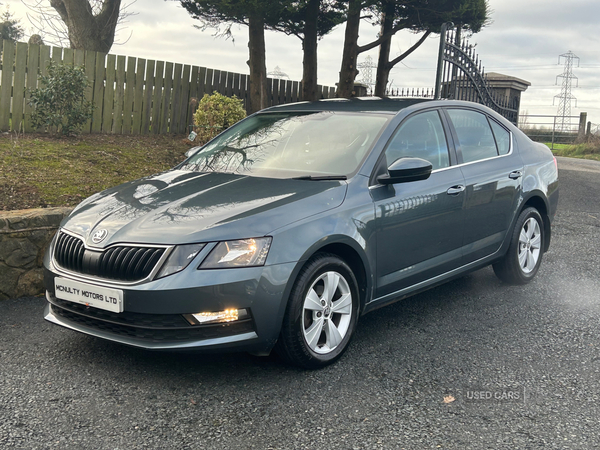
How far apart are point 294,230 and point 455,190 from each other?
1.72 m

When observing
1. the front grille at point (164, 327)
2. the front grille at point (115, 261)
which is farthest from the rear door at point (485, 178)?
the front grille at point (115, 261)

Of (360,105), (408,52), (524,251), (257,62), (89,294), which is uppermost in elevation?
(408,52)

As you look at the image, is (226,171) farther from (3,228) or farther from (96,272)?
(3,228)

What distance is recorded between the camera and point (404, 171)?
161 inches

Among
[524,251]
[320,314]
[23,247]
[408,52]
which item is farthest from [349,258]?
[408,52]

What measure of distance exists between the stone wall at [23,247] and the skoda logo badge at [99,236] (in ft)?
6.62

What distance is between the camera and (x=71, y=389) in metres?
3.49

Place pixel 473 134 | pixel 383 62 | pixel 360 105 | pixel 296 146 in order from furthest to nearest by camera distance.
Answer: pixel 383 62 < pixel 473 134 < pixel 360 105 < pixel 296 146

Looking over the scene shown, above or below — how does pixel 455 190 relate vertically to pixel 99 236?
above

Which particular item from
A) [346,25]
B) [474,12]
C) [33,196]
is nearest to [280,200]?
[33,196]

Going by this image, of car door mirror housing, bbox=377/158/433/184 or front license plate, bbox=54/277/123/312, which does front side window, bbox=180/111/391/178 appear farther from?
Answer: front license plate, bbox=54/277/123/312

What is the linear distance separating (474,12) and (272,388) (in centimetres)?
1291

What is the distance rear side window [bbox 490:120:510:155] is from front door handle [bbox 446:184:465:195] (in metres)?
0.92

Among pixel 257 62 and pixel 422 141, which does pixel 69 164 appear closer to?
A: pixel 422 141
